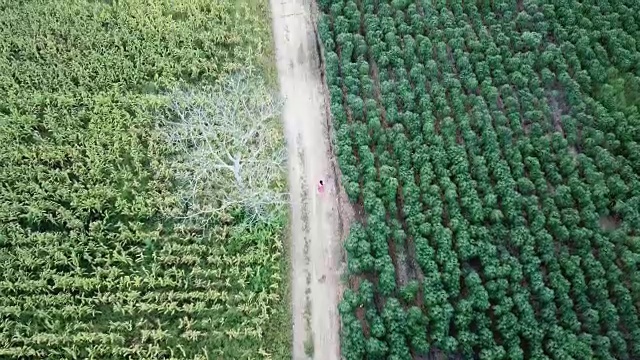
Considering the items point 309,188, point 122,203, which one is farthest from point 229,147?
point 122,203

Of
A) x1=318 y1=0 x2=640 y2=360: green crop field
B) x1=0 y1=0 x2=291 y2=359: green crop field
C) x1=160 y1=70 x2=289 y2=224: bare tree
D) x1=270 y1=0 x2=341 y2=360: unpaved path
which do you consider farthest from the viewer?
x1=160 y1=70 x2=289 y2=224: bare tree

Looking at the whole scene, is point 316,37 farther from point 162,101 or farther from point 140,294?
point 140,294

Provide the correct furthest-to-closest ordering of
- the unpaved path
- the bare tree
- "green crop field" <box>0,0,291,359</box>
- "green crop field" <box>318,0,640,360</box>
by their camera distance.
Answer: the bare tree → the unpaved path → "green crop field" <box>0,0,291,359</box> → "green crop field" <box>318,0,640,360</box>

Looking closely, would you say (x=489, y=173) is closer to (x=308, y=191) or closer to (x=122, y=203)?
(x=308, y=191)

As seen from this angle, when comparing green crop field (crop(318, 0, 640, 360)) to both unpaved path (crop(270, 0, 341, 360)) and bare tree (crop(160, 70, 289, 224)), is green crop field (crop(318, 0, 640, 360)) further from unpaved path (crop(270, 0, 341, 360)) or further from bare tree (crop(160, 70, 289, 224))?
bare tree (crop(160, 70, 289, 224))

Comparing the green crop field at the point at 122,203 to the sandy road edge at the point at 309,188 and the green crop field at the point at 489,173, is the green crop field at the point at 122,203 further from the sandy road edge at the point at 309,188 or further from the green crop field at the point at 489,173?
the green crop field at the point at 489,173

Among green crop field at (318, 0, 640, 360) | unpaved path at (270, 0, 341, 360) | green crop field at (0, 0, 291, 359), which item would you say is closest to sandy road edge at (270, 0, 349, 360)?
unpaved path at (270, 0, 341, 360)

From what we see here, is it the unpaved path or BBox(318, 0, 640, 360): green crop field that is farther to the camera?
the unpaved path
